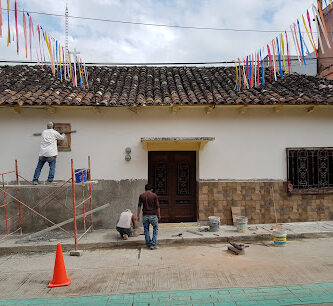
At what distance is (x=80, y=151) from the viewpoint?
9.26m

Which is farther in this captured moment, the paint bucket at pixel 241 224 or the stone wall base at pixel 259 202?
the stone wall base at pixel 259 202

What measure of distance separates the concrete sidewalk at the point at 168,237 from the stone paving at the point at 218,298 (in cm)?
290

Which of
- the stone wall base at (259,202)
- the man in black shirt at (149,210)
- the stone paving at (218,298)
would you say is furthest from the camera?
the stone wall base at (259,202)

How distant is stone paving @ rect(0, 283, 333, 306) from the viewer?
475cm

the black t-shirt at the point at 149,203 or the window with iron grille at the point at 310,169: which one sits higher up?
the window with iron grille at the point at 310,169

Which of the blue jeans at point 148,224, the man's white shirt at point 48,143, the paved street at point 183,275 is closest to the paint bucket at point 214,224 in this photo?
the paved street at point 183,275

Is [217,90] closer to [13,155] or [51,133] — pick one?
[51,133]

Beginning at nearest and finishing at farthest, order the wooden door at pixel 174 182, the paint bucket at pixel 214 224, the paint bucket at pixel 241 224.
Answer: the paint bucket at pixel 241 224
the paint bucket at pixel 214 224
the wooden door at pixel 174 182

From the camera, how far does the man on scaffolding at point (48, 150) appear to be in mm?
8234

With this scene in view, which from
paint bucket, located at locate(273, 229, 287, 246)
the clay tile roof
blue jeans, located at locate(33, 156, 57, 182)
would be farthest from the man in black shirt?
paint bucket, located at locate(273, 229, 287, 246)

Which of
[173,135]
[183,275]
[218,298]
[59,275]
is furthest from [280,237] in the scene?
[59,275]

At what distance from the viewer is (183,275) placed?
5.92 m

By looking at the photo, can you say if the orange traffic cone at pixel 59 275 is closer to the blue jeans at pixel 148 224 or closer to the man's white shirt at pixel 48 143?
the blue jeans at pixel 148 224

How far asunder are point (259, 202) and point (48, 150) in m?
6.41
